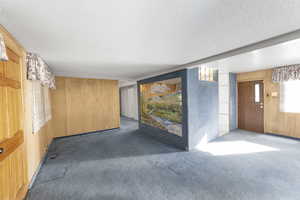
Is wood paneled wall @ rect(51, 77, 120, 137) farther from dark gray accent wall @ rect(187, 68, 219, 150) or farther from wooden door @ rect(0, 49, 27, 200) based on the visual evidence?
dark gray accent wall @ rect(187, 68, 219, 150)

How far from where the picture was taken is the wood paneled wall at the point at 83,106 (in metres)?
4.35

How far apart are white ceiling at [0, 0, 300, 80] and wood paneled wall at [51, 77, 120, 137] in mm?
2767

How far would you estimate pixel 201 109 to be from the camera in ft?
11.7

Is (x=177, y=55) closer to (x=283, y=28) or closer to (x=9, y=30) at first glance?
(x=283, y=28)

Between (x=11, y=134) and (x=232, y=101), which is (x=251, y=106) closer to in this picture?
(x=232, y=101)

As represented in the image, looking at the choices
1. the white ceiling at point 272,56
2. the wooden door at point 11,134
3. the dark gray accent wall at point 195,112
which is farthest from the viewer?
the dark gray accent wall at point 195,112

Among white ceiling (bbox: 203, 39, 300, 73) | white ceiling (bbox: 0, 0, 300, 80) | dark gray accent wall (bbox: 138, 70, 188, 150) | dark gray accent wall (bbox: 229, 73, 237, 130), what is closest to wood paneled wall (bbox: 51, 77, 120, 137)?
dark gray accent wall (bbox: 138, 70, 188, 150)

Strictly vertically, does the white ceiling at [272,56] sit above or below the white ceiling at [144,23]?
above

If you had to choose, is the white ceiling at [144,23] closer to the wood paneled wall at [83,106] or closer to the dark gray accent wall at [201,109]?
the dark gray accent wall at [201,109]

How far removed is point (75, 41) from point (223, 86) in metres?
4.50

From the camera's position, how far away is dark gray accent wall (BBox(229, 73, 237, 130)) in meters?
4.70

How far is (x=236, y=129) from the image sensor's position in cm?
492

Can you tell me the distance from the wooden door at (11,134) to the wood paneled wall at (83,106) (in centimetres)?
282

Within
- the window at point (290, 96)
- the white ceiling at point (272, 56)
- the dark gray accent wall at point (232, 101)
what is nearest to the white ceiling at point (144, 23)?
the white ceiling at point (272, 56)
